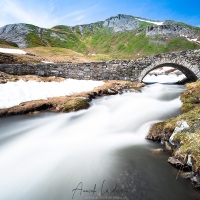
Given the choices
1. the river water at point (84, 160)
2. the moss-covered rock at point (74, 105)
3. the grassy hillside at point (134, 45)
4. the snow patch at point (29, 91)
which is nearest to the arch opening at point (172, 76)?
the snow patch at point (29, 91)

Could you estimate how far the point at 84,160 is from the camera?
683cm

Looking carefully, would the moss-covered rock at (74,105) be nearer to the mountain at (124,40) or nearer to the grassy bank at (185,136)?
the grassy bank at (185,136)

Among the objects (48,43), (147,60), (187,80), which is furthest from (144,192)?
(48,43)

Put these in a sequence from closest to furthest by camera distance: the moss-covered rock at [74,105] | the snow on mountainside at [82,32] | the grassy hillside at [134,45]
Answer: the moss-covered rock at [74,105]
the grassy hillside at [134,45]
the snow on mountainside at [82,32]

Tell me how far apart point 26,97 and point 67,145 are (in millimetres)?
5814

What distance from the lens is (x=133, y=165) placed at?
6.34m

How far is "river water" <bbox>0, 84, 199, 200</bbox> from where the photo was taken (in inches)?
204

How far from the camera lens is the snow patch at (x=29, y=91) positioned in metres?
11.7

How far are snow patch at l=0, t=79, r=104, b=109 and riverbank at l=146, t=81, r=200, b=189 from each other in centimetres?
749

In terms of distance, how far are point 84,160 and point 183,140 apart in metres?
3.07

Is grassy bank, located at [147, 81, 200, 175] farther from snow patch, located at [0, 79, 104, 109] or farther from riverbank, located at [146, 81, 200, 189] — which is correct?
snow patch, located at [0, 79, 104, 109]

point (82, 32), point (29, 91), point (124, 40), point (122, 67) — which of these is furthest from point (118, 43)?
point (29, 91)

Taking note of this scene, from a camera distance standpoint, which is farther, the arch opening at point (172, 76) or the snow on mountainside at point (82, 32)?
the snow on mountainside at point (82, 32)

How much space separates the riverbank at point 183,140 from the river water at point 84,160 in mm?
290
